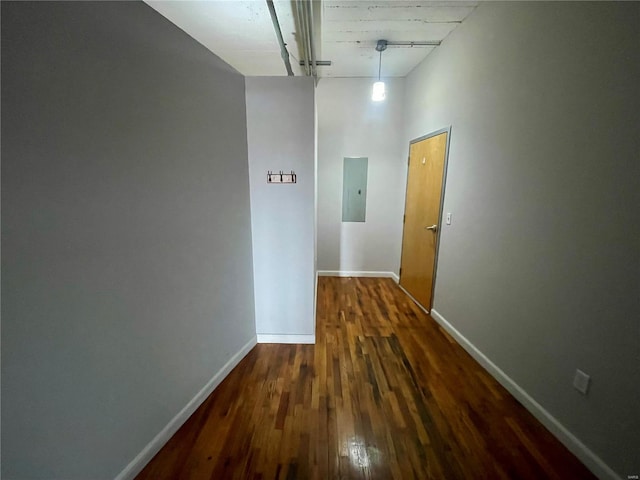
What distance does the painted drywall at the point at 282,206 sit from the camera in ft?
6.04

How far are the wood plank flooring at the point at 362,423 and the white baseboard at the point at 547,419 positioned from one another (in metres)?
0.04

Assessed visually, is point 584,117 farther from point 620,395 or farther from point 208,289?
point 208,289

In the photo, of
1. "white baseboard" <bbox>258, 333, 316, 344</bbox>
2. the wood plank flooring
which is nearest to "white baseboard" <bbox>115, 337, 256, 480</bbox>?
the wood plank flooring

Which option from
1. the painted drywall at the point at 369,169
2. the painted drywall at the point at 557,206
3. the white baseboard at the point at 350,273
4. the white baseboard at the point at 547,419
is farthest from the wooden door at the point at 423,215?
the white baseboard at the point at 547,419

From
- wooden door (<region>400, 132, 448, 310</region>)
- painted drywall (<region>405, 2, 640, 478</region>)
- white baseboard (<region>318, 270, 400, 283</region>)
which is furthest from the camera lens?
white baseboard (<region>318, 270, 400, 283</region>)

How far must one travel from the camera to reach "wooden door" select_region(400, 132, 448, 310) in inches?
103

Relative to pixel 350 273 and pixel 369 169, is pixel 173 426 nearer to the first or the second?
pixel 350 273

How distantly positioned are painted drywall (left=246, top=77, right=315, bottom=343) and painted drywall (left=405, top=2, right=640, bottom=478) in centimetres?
145

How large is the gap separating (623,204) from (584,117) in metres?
0.50

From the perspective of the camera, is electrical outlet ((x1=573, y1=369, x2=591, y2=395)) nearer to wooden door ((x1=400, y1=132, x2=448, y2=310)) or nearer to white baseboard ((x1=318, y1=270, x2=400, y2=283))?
wooden door ((x1=400, y1=132, x2=448, y2=310))

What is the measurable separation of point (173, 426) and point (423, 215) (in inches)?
119

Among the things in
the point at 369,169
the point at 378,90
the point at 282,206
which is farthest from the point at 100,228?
the point at 369,169

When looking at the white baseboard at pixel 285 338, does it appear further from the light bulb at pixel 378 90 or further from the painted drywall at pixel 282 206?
the light bulb at pixel 378 90

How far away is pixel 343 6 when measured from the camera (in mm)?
1973
